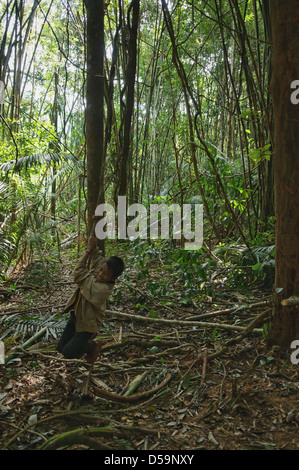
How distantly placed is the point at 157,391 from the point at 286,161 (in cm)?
134

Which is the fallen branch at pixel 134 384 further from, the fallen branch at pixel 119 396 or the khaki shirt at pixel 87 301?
the khaki shirt at pixel 87 301

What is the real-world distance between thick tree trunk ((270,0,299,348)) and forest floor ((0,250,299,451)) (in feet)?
0.85

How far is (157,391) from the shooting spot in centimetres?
190

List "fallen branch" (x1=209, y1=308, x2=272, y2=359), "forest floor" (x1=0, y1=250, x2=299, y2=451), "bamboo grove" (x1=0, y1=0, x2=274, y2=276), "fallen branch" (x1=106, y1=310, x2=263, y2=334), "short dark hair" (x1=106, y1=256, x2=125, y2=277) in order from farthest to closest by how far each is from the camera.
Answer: "bamboo grove" (x1=0, y1=0, x2=274, y2=276) < "fallen branch" (x1=106, y1=310, x2=263, y2=334) < "fallen branch" (x1=209, y1=308, x2=272, y2=359) < "short dark hair" (x1=106, y1=256, x2=125, y2=277) < "forest floor" (x1=0, y1=250, x2=299, y2=451)

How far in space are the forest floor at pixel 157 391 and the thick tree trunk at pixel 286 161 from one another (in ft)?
0.85

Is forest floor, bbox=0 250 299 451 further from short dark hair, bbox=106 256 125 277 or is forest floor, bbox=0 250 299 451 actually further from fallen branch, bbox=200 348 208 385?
short dark hair, bbox=106 256 125 277

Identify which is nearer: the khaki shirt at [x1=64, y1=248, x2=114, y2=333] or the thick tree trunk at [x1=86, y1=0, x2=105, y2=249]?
the khaki shirt at [x1=64, y1=248, x2=114, y2=333]

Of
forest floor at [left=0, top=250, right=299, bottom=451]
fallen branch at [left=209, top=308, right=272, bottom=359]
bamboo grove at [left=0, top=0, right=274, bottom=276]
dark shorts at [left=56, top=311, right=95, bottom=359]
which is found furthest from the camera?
bamboo grove at [left=0, top=0, right=274, bottom=276]

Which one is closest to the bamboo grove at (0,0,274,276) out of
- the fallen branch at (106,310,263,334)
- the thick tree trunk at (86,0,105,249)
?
the thick tree trunk at (86,0,105,249)

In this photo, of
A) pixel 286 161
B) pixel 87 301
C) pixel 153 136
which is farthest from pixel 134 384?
pixel 153 136

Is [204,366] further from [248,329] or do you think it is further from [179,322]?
[179,322]

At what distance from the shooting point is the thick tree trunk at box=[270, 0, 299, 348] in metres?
1.90
